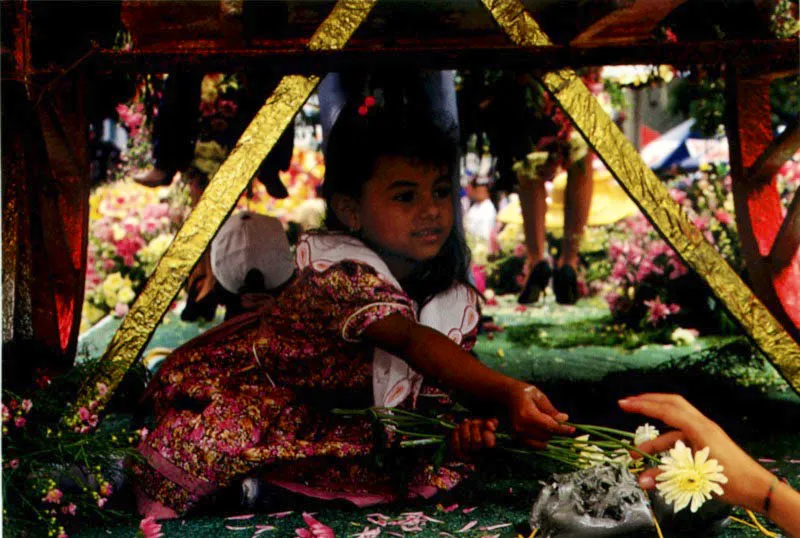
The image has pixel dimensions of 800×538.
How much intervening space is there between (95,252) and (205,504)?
3.33 meters

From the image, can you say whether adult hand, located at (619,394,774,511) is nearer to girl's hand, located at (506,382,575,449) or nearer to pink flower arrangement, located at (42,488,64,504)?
girl's hand, located at (506,382,575,449)

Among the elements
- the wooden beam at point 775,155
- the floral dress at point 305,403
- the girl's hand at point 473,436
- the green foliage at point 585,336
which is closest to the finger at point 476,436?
the girl's hand at point 473,436

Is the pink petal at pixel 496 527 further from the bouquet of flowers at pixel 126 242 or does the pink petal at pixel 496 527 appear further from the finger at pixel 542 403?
the bouquet of flowers at pixel 126 242

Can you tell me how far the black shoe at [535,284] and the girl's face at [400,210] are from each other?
10.9 feet

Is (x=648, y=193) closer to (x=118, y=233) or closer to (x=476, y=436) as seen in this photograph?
(x=476, y=436)

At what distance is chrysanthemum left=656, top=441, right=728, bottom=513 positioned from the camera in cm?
159

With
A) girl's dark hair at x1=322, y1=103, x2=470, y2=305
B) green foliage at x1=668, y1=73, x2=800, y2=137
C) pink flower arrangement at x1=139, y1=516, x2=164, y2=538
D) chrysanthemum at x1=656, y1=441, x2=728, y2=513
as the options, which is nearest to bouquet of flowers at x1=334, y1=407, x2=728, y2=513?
chrysanthemum at x1=656, y1=441, x2=728, y2=513

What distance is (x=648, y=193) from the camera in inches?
76.4

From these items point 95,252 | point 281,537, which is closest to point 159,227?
point 95,252

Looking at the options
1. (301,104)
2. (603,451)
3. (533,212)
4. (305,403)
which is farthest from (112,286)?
(603,451)

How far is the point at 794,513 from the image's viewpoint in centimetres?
156

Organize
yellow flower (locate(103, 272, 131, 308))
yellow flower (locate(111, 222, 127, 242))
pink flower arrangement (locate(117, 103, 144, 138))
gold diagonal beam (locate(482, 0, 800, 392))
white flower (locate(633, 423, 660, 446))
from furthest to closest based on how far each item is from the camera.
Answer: yellow flower (locate(111, 222, 127, 242))
yellow flower (locate(103, 272, 131, 308))
pink flower arrangement (locate(117, 103, 144, 138))
gold diagonal beam (locate(482, 0, 800, 392))
white flower (locate(633, 423, 660, 446))

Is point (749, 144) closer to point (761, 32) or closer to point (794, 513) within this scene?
point (761, 32)

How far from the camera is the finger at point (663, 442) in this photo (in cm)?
171
